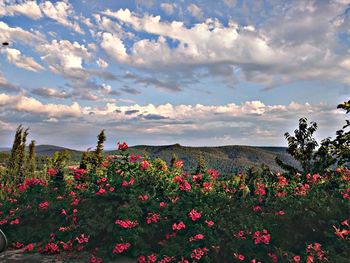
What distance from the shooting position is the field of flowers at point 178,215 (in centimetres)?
638

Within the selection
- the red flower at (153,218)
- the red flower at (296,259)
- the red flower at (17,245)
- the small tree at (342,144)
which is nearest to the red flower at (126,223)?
the red flower at (153,218)

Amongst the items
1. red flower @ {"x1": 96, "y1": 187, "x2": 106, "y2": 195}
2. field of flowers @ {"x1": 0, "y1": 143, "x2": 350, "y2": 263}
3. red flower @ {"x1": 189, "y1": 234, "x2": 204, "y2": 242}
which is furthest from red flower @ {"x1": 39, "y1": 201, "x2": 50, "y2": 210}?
red flower @ {"x1": 189, "y1": 234, "x2": 204, "y2": 242}

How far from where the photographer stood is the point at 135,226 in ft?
22.8

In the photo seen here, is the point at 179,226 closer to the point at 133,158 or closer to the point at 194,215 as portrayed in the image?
the point at 194,215

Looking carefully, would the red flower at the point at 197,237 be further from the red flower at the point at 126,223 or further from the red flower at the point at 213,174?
the red flower at the point at 213,174

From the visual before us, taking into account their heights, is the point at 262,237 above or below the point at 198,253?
above

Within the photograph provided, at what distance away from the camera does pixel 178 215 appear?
7066 mm

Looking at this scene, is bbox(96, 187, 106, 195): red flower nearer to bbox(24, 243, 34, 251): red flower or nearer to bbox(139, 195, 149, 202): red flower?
bbox(139, 195, 149, 202): red flower

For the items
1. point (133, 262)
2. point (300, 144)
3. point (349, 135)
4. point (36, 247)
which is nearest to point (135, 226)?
point (133, 262)

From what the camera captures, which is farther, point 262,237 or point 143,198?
point 143,198

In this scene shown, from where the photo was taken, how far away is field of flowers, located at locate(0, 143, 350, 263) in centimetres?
638

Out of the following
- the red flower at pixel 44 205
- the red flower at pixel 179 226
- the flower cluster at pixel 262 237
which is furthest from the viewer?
the red flower at pixel 44 205

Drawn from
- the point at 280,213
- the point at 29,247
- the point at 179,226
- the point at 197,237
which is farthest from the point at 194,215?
the point at 29,247

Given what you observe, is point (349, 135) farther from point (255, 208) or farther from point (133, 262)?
point (133, 262)
